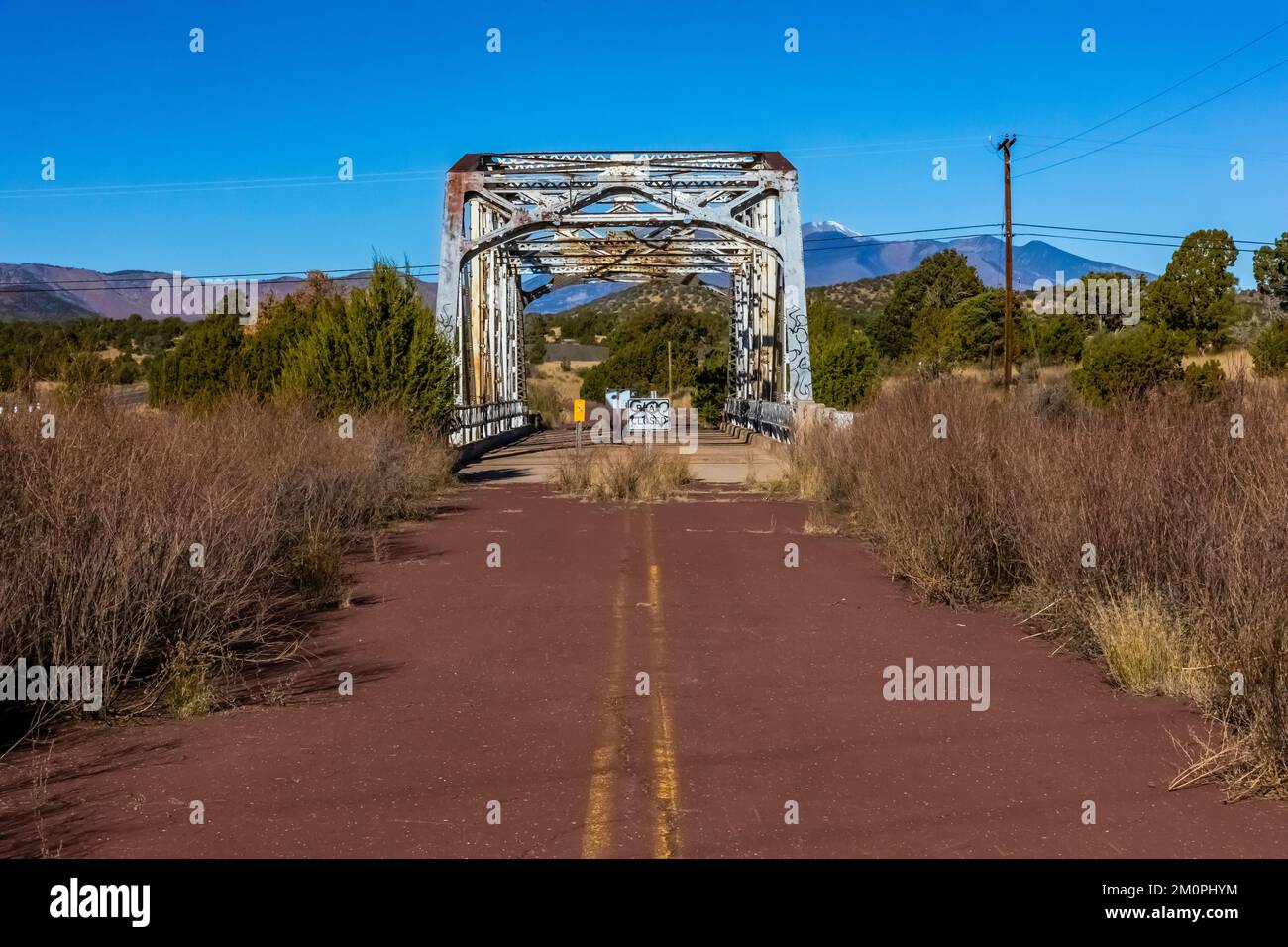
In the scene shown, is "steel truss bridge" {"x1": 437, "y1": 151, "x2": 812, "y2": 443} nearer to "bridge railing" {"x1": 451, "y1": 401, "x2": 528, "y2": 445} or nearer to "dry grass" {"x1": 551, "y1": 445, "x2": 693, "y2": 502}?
"bridge railing" {"x1": 451, "y1": 401, "x2": 528, "y2": 445}

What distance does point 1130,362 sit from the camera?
117ft

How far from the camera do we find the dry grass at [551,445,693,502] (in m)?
22.4

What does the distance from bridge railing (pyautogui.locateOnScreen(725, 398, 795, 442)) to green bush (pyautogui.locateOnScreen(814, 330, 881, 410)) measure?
9.51 ft

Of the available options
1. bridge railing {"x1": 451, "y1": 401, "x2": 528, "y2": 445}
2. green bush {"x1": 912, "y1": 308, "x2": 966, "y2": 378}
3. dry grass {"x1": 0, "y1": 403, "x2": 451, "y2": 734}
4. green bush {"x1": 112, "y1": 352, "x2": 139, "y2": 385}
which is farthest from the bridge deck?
green bush {"x1": 912, "y1": 308, "x2": 966, "y2": 378}

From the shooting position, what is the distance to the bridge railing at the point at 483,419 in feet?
102

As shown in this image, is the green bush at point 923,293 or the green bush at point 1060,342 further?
the green bush at point 923,293

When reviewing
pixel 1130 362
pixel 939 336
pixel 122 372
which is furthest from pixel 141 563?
pixel 939 336

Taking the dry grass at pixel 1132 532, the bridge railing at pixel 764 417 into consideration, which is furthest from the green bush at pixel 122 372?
the bridge railing at pixel 764 417

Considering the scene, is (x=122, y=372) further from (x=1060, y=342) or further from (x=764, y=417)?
(x=1060, y=342)

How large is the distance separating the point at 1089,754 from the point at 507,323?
43694 mm

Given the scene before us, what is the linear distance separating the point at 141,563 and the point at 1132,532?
23.0 ft

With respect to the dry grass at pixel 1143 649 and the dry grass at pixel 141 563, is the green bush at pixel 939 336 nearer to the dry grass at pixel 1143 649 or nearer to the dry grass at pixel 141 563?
the dry grass at pixel 141 563

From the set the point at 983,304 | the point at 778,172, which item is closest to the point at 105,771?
the point at 778,172

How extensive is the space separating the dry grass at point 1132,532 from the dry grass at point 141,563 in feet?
18.8
